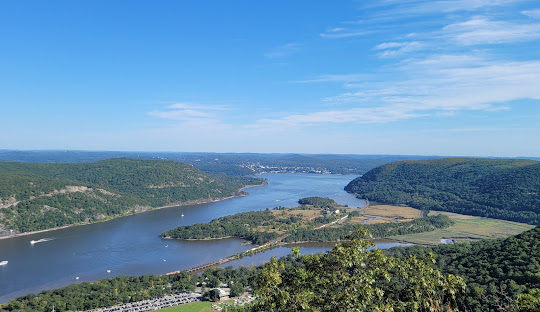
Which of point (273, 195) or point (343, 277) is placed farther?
point (273, 195)

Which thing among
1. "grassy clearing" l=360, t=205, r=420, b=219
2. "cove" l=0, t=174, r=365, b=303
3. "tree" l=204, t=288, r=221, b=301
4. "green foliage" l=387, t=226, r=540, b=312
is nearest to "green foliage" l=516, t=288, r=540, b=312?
"green foliage" l=387, t=226, r=540, b=312

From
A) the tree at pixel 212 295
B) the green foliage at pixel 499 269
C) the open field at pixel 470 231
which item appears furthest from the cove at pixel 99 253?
the open field at pixel 470 231

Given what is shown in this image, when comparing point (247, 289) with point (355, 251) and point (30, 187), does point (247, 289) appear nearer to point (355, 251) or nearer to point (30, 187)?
point (355, 251)

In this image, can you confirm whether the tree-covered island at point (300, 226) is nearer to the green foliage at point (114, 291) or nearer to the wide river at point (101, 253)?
the wide river at point (101, 253)

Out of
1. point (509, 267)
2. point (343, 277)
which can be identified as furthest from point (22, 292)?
point (509, 267)

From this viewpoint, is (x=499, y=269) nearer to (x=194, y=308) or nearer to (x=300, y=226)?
(x=194, y=308)

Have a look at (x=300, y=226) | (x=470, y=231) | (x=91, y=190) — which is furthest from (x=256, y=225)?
(x=91, y=190)
